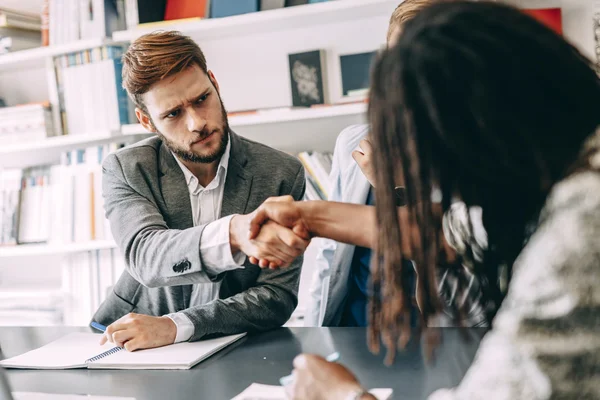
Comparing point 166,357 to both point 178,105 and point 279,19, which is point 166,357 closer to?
point 178,105

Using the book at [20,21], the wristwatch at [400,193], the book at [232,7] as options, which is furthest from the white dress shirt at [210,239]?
the book at [20,21]

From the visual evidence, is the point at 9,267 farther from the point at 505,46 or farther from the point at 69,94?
the point at 505,46

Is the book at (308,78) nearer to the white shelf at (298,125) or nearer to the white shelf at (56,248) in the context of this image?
the white shelf at (298,125)

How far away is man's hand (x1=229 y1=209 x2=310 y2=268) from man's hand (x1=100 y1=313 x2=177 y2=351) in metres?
0.21

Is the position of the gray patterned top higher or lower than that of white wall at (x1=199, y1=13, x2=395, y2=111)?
lower

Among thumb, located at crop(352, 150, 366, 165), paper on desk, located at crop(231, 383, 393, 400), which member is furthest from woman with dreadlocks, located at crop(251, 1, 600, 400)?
thumb, located at crop(352, 150, 366, 165)

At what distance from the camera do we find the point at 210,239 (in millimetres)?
1415

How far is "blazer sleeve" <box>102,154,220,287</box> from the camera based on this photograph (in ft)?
4.71

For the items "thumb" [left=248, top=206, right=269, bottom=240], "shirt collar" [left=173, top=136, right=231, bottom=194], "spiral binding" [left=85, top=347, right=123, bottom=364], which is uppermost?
"shirt collar" [left=173, top=136, right=231, bottom=194]

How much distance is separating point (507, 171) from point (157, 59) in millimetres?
1212

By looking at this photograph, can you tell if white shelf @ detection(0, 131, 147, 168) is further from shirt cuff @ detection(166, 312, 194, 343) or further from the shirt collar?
shirt cuff @ detection(166, 312, 194, 343)

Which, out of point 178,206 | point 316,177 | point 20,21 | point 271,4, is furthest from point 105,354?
point 20,21

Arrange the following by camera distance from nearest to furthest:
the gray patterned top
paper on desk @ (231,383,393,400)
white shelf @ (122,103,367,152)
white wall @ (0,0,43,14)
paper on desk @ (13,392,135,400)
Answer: the gray patterned top
paper on desk @ (231,383,393,400)
paper on desk @ (13,392,135,400)
white shelf @ (122,103,367,152)
white wall @ (0,0,43,14)

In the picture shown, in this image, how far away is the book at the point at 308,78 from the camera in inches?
98.5
